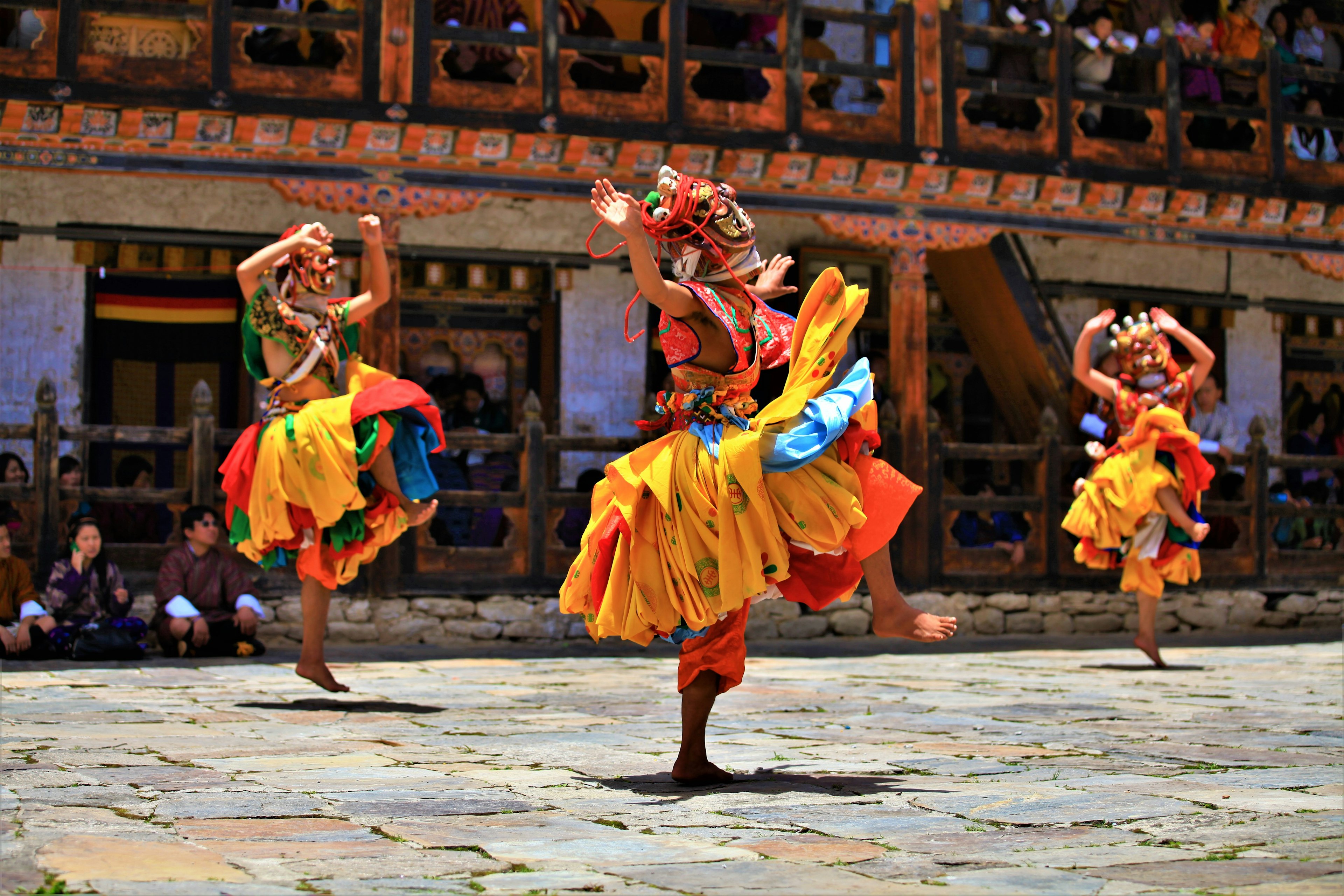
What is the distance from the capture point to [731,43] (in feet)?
41.3

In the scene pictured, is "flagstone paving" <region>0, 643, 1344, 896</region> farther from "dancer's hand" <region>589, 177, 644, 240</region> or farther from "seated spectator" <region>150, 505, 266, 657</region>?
"dancer's hand" <region>589, 177, 644, 240</region>

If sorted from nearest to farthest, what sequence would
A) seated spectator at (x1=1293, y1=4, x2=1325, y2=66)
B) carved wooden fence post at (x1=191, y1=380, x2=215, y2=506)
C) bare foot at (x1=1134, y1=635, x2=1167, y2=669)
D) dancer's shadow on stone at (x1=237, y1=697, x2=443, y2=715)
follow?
dancer's shadow on stone at (x1=237, y1=697, x2=443, y2=715) → bare foot at (x1=1134, y1=635, x2=1167, y2=669) → carved wooden fence post at (x1=191, y1=380, x2=215, y2=506) → seated spectator at (x1=1293, y1=4, x2=1325, y2=66)

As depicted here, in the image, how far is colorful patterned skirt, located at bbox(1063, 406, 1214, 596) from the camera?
28.8 feet

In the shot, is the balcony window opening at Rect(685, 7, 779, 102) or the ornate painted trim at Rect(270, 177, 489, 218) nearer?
the ornate painted trim at Rect(270, 177, 489, 218)

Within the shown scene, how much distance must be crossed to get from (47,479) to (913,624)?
21.3ft

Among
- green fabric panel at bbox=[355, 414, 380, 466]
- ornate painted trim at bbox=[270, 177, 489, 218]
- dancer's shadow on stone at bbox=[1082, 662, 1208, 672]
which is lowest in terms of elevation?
dancer's shadow on stone at bbox=[1082, 662, 1208, 672]

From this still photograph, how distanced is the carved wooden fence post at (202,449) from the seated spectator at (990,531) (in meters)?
5.56

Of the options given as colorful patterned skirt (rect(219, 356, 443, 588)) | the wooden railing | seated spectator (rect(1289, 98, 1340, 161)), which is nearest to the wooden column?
the wooden railing

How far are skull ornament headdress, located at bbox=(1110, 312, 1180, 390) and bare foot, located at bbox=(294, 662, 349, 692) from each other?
201 inches

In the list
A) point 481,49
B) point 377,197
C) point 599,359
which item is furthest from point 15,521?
point 599,359

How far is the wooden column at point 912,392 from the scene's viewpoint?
11188 mm

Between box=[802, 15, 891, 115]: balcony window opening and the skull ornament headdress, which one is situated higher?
box=[802, 15, 891, 115]: balcony window opening

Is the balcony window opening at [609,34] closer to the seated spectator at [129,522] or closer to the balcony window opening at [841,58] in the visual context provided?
the balcony window opening at [841,58]

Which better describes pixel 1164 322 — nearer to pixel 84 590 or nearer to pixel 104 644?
pixel 104 644
